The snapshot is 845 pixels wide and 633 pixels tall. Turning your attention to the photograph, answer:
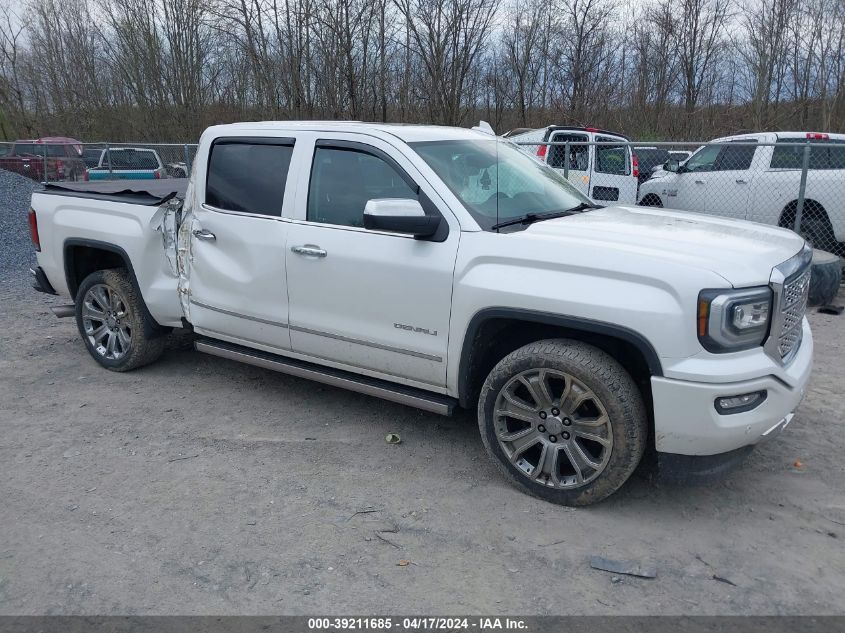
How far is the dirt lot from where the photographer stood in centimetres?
296

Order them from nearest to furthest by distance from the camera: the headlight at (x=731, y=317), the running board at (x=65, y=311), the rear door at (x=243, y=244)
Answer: the headlight at (x=731, y=317) → the rear door at (x=243, y=244) → the running board at (x=65, y=311)

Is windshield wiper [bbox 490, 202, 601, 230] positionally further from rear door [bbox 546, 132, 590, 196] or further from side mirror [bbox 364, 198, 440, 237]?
rear door [bbox 546, 132, 590, 196]

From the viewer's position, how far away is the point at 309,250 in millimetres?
4266

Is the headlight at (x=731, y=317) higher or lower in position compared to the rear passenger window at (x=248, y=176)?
lower

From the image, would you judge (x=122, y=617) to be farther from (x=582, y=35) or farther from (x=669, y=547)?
(x=582, y=35)

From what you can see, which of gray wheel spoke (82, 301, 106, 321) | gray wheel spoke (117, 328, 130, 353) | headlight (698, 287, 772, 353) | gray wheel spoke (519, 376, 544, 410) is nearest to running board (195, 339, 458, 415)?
gray wheel spoke (519, 376, 544, 410)

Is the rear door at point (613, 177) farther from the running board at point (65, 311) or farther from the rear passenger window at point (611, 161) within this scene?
the running board at point (65, 311)

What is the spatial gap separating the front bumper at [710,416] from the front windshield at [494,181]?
1320 millimetres

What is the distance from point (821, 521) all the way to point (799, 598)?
71 centimetres

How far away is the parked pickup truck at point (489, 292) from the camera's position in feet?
10.5

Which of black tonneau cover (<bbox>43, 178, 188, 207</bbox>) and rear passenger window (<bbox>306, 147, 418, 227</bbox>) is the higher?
rear passenger window (<bbox>306, 147, 418, 227</bbox>)

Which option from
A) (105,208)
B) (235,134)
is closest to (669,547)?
(235,134)

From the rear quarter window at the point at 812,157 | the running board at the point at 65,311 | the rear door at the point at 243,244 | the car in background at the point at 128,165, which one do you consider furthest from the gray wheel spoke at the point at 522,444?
the car in background at the point at 128,165

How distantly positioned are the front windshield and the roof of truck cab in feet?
0.32
